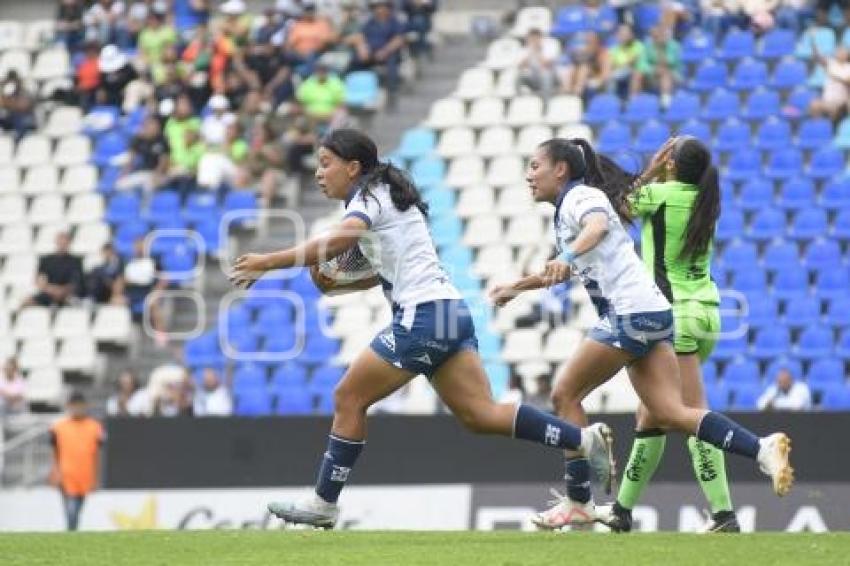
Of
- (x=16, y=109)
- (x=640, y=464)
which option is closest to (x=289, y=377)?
(x=16, y=109)

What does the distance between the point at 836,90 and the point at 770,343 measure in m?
3.52

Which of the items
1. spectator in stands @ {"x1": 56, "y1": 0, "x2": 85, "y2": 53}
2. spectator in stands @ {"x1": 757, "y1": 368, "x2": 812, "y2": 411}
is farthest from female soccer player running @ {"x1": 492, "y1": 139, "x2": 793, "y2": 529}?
spectator in stands @ {"x1": 56, "y1": 0, "x2": 85, "y2": 53}

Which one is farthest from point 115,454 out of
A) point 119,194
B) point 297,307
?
point 119,194

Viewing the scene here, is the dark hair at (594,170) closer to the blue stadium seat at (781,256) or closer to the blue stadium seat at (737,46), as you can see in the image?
the blue stadium seat at (781,256)

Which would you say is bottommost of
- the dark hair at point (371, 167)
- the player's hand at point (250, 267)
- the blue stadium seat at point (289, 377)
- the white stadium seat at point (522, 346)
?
the blue stadium seat at point (289, 377)

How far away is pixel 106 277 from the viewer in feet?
75.2

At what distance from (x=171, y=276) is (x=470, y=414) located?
41.2 ft

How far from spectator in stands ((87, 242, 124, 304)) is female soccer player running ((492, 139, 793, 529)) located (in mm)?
12301

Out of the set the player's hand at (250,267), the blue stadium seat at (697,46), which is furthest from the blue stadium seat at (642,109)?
the player's hand at (250,267)

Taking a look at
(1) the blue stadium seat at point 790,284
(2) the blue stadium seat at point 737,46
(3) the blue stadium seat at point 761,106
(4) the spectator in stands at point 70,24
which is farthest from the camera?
(4) the spectator in stands at point 70,24

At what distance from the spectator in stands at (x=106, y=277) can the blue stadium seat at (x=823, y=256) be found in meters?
7.93

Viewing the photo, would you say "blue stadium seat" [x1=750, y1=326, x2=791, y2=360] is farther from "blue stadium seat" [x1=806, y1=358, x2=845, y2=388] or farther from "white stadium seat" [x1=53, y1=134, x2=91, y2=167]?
"white stadium seat" [x1=53, y1=134, x2=91, y2=167]

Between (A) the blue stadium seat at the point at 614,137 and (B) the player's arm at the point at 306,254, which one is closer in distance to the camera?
(B) the player's arm at the point at 306,254

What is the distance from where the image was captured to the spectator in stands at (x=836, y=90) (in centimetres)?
2161
